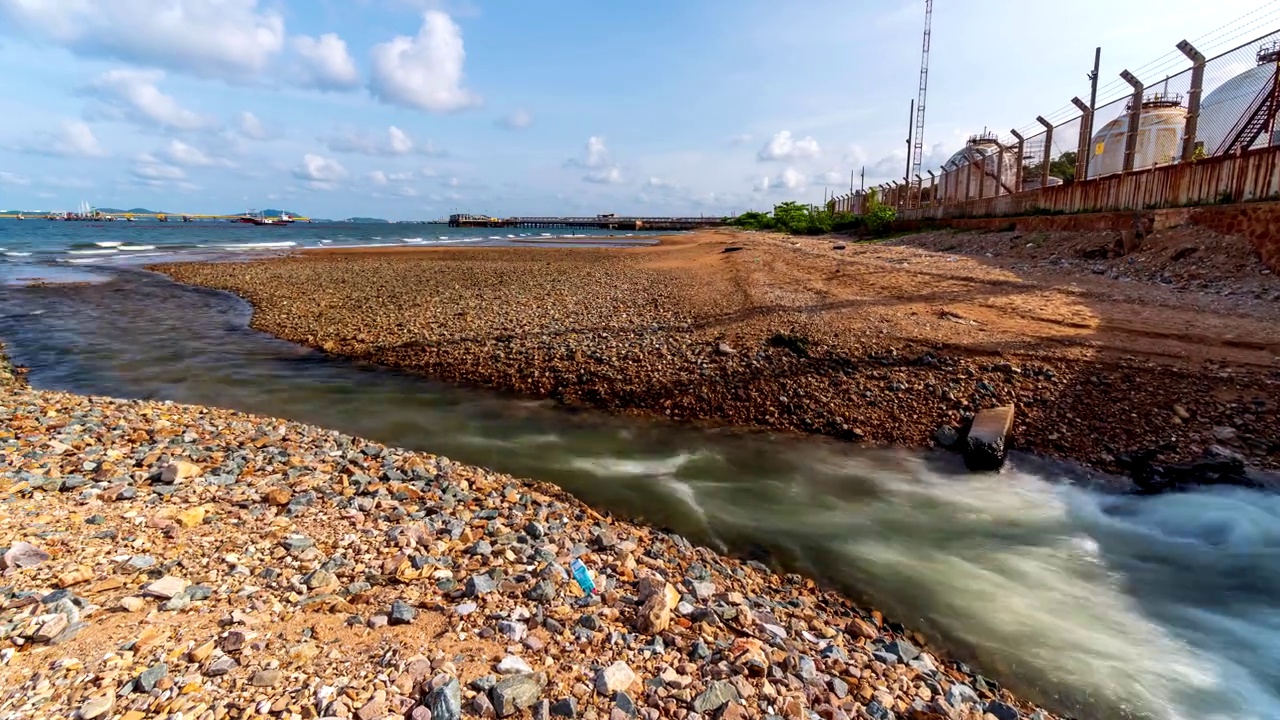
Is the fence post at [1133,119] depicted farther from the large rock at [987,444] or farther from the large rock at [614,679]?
the large rock at [614,679]

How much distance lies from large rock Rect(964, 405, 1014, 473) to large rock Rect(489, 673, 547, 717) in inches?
226

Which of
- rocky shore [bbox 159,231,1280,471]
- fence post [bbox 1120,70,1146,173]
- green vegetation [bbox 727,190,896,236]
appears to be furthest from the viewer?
green vegetation [bbox 727,190,896,236]

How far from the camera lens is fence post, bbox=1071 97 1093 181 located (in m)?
20.9

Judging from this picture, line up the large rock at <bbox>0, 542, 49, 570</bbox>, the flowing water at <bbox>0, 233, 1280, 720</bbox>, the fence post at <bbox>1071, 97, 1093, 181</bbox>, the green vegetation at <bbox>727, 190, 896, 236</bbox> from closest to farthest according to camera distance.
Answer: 1. the large rock at <bbox>0, 542, 49, 570</bbox>
2. the flowing water at <bbox>0, 233, 1280, 720</bbox>
3. the fence post at <bbox>1071, 97, 1093, 181</bbox>
4. the green vegetation at <bbox>727, 190, 896, 236</bbox>

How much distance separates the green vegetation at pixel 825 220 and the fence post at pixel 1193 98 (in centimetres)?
2607

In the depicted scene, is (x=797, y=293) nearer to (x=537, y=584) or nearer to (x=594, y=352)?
(x=594, y=352)

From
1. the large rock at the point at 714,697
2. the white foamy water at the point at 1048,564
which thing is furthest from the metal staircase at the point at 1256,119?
the large rock at the point at 714,697

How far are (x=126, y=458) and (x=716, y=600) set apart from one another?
17.0 feet

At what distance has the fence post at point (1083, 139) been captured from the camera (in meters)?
20.9

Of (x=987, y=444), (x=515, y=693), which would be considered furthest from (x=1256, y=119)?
(x=515, y=693)

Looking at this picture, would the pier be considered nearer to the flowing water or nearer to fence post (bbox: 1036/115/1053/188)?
fence post (bbox: 1036/115/1053/188)

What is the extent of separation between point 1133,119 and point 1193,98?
7.90 feet

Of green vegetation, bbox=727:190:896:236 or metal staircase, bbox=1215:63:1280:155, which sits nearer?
metal staircase, bbox=1215:63:1280:155

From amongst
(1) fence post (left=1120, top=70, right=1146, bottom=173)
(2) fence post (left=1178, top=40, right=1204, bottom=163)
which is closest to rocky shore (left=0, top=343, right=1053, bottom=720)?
(2) fence post (left=1178, top=40, right=1204, bottom=163)
